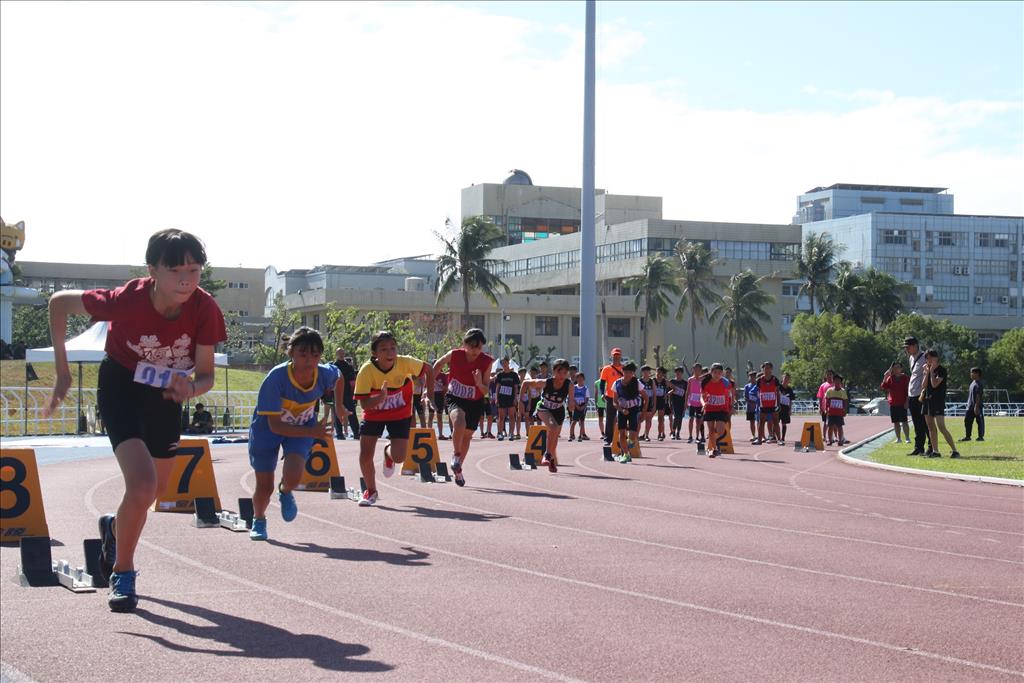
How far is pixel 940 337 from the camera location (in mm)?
85938

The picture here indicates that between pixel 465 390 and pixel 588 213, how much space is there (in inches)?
A: 837

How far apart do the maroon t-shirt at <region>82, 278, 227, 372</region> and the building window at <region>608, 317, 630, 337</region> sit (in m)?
93.5

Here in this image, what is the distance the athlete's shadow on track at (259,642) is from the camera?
8406 millimetres

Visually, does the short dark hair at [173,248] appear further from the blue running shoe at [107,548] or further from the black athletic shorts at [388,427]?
the black athletic shorts at [388,427]

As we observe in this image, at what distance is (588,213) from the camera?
36.8 m

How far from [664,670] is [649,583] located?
2.88 meters

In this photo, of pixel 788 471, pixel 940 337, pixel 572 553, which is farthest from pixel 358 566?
pixel 940 337

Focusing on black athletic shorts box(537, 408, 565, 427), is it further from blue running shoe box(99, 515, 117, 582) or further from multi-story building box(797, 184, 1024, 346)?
multi-story building box(797, 184, 1024, 346)

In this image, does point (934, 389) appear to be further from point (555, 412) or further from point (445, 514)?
point (445, 514)

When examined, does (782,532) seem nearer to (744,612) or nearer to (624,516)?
(624,516)

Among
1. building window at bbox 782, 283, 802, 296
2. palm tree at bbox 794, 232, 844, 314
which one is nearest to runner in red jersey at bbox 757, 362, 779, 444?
palm tree at bbox 794, 232, 844, 314

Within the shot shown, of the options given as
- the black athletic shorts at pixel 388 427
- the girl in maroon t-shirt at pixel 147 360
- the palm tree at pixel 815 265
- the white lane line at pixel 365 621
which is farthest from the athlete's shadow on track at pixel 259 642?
the palm tree at pixel 815 265

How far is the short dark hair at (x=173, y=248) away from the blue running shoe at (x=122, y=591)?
213cm

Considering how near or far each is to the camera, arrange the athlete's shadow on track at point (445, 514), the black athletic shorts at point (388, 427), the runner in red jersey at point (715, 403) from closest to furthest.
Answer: the black athletic shorts at point (388, 427) → the athlete's shadow on track at point (445, 514) → the runner in red jersey at point (715, 403)
